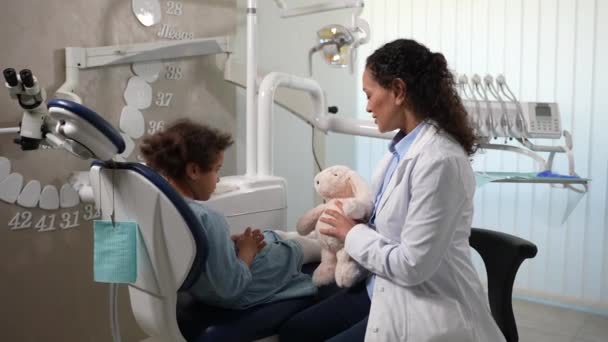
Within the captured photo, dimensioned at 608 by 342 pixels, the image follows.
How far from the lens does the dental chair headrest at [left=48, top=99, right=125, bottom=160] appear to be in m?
1.12

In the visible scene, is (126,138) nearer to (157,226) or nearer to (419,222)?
(157,226)

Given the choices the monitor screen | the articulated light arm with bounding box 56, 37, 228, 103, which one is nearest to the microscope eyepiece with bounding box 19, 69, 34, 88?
the articulated light arm with bounding box 56, 37, 228, 103

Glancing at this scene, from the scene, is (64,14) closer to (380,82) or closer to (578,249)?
(380,82)

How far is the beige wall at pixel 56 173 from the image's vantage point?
6.69 feet

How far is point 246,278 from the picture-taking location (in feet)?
4.81

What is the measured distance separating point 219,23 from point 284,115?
0.75 meters

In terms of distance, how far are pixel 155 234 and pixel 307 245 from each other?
69 cm

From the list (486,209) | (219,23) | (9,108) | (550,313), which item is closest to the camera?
(9,108)

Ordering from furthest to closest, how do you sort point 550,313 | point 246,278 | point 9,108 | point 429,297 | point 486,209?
point 486,209 < point 550,313 < point 9,108 < point 246,278 < point 429,297

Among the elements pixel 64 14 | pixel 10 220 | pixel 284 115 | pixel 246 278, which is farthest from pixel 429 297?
pixel 284 115

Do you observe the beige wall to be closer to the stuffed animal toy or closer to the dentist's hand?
the stuffed animal toy

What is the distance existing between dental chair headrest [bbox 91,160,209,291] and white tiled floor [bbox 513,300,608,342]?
6.76 feet

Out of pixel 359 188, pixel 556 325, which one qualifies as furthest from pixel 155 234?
pixel 556 325

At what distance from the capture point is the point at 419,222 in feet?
4.16
